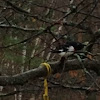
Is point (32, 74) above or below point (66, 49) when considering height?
below

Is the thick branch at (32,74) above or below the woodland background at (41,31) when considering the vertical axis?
below

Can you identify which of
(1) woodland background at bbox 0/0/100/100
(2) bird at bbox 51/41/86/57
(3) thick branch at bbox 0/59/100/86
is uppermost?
(1) woodland background at bbox 0/0/100/100

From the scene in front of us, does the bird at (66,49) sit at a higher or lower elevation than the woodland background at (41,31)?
lower

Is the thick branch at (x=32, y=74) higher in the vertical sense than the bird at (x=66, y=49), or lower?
lower

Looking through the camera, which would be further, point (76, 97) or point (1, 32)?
point (76, 97)

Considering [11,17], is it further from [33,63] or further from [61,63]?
[61,63]

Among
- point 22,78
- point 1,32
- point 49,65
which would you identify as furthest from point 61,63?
point 1,32

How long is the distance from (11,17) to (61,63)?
109 centimetres

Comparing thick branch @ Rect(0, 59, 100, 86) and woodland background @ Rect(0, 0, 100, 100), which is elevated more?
woodland background @ Rect(0, 0, 100, 100)

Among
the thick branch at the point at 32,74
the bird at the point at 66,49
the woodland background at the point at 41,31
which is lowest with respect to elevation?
the thick branch at the point at 32,74

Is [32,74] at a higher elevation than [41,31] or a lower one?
lower

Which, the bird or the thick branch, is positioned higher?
the bird

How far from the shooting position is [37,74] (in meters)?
1.50

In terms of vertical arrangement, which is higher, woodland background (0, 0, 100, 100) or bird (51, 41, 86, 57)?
woodland background (0, 0, 100, 100)
